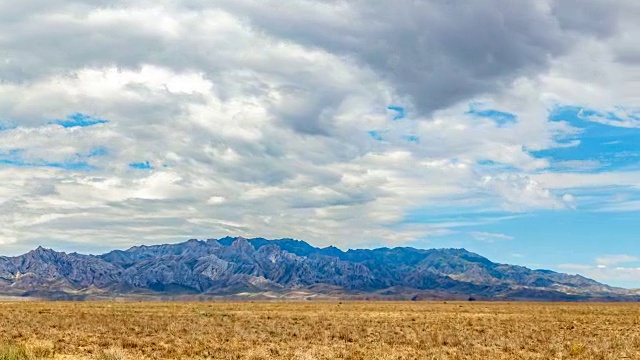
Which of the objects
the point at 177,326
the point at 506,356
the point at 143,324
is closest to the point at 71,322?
the point at 143,324

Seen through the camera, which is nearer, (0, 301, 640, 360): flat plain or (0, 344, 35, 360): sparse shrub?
(0, 344, 35, 360): sparse shrub

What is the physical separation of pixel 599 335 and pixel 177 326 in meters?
28.9

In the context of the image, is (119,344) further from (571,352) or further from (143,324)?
(571,352)

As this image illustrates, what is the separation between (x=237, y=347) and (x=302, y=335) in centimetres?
807

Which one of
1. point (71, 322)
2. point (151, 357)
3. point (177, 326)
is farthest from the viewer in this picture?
point (71, 322)

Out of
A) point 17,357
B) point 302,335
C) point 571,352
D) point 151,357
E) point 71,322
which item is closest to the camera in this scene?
point 17,357

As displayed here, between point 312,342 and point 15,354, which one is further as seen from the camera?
point 312,342

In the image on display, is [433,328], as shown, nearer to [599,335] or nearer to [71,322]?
[599,335]

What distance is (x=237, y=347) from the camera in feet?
107

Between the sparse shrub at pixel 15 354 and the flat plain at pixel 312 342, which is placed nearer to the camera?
the sparse shrub at pixel 15 354

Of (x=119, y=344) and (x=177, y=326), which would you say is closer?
(x=119, y=344)

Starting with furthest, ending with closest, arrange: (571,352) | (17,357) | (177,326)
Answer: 1. (177,326)
2. (571,352)
3. (17,357)

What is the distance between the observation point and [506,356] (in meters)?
30.6

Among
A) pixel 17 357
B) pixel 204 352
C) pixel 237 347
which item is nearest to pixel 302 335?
pixel 237 347
